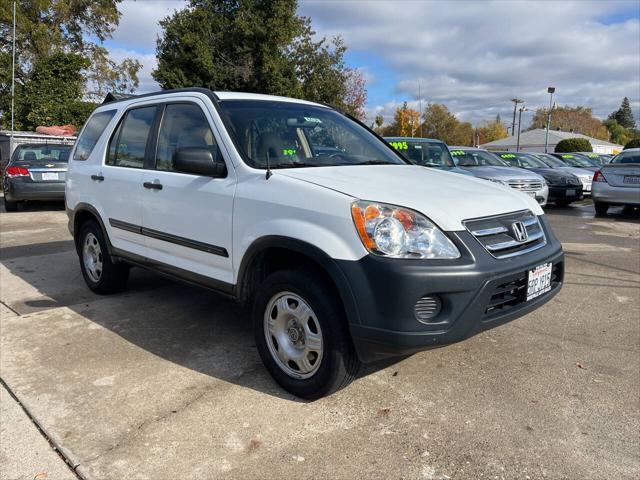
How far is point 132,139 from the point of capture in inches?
178

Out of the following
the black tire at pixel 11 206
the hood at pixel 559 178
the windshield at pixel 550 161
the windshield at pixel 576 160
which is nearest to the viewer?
the black tire at pixel 11 206

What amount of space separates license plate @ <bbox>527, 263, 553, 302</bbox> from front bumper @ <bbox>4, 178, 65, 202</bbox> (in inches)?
421

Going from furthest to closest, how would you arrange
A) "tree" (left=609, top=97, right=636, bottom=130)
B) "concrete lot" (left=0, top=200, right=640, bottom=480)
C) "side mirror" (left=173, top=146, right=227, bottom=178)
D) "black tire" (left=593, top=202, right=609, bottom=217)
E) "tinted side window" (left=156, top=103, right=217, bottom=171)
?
"tree" (left=609, top=97, right=636, bottom=130)
"black tire" (left=593, top=202, right=609, bottom=217)
"tinted side window" (left=156, top=103, right=217, bottom=171)
"side mirror" (left=173, top=146, right=227, bottom=178)
"concrete lot" (left=0, top=200, right=640, bottom=480)

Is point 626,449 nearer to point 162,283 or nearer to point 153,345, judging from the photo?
point 153,345

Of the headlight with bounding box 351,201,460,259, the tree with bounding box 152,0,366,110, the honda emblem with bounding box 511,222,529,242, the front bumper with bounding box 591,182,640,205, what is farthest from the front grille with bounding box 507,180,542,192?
the tree with bounding box 152,0,366,110

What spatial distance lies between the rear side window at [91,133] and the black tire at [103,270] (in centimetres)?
72

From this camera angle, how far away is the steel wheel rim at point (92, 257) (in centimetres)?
515

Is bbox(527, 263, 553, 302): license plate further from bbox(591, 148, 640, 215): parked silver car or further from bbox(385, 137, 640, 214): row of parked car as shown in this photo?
bbox(591, 148, 640, 215): parked silver car

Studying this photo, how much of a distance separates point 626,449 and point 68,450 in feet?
9.18

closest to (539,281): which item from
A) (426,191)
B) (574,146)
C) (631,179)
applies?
(426,191)

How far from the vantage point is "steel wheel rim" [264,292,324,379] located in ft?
9.77

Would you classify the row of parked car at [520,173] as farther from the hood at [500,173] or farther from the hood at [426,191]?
the hood at [426,191]

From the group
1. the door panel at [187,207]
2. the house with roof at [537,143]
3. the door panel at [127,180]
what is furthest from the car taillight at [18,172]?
the house with roof at [537,143]

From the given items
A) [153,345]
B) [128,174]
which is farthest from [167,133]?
[153,345]
